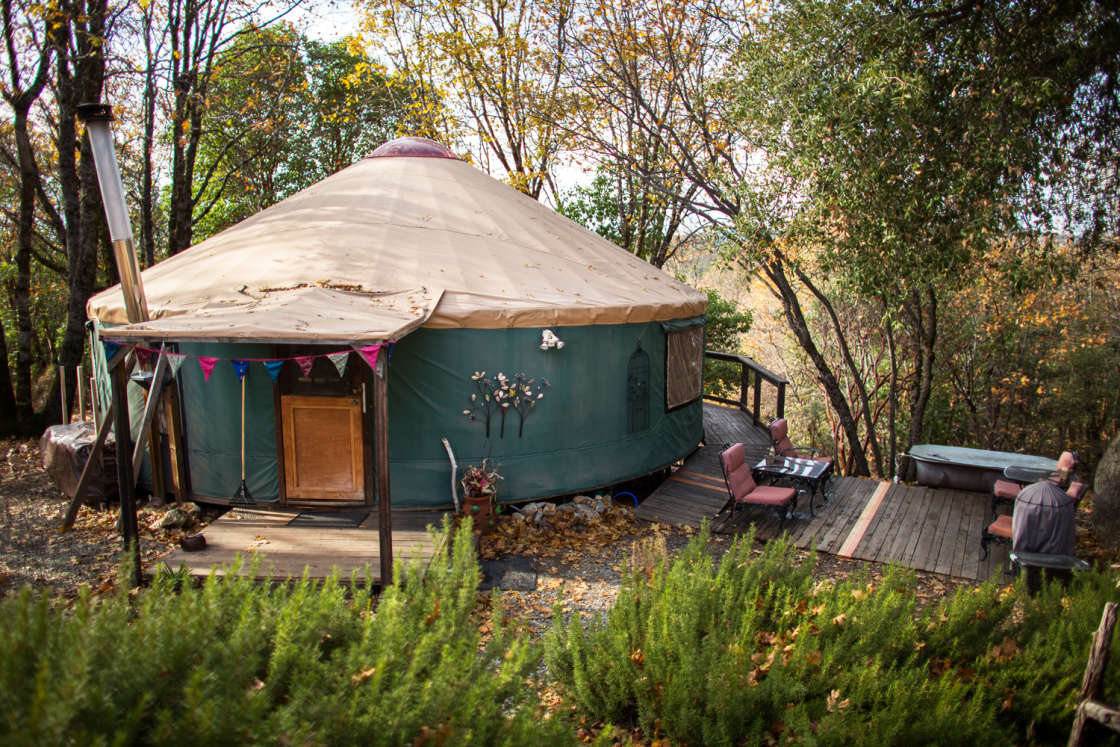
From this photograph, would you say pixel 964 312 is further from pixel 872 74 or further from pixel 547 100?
pixel 547 100

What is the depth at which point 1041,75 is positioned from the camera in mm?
6879

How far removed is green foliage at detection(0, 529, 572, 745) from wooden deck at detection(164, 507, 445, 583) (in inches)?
87.8

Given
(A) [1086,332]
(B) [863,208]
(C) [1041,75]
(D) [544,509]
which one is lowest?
(D) [544,509]

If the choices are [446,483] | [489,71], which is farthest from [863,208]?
[489,71]

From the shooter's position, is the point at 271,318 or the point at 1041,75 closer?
the point at 271,318

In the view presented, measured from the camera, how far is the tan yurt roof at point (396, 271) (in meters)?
5.59

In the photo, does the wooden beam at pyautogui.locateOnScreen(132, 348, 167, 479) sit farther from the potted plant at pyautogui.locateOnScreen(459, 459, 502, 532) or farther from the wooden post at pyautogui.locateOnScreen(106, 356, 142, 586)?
the potted plant at pyautogui.locateOnScreen(459, 459, 502, 532)

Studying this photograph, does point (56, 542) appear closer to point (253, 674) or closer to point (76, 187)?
point (253, 674)

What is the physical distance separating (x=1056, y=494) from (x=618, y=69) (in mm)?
11017

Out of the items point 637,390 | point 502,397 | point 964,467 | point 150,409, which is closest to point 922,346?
point 964,467

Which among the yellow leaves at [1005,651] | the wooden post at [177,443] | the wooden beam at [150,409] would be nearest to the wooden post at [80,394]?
the wooden post at [177,443]

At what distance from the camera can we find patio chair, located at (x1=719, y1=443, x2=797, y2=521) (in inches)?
270

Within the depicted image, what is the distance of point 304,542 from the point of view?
6051mm

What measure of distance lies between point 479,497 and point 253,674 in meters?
4.14
